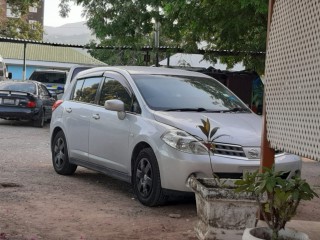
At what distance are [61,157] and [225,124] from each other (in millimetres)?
3399

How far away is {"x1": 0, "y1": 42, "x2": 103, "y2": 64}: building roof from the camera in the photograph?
58438 millimetres

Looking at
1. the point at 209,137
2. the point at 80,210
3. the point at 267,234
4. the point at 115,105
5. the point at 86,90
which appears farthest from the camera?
the point at 86,90

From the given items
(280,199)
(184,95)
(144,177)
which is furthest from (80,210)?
(280,199)

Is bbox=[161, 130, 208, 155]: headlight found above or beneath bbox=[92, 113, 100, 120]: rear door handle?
beneath

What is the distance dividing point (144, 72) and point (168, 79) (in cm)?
36

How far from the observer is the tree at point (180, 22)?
1585 centimetres

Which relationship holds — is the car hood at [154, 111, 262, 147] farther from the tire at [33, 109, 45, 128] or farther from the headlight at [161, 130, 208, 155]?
the tire at [33, 109, 45, 128]

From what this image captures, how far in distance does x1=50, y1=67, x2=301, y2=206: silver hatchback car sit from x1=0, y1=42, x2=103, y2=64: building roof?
4989 centimetres

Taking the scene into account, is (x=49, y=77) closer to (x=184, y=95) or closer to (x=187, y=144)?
(x=184, y=95)

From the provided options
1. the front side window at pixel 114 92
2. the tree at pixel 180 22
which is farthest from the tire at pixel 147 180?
the tree at pixel 180 22

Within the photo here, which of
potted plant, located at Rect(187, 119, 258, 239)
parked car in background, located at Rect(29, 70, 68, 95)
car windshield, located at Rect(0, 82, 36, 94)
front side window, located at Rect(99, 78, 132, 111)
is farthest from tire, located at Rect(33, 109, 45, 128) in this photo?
potted plant, located at Rect(187, 119, 258, 239)

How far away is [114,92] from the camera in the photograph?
801cm

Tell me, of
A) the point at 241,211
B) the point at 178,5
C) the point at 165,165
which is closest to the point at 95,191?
the point at 165,165

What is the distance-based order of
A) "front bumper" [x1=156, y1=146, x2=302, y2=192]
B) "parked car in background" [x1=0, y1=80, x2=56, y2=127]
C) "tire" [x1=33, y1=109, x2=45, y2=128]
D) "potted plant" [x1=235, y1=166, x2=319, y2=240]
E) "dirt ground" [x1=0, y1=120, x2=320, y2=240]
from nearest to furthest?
"potted plant" [x1=235, y1=166, x2=319, y2=240], "dirt ground" [x1=0, y1=120, x2=320, y2=240], "front bumper" [x1=156, y1=146, x2=302, y2=192], "parked car in background" [x1=0, y1=80, x2=56, y2=127], "tire" [x1=33, y1=109, x2=45, y2=128]
